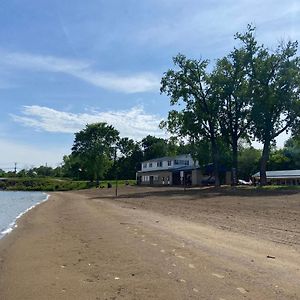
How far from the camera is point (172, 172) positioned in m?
88.1

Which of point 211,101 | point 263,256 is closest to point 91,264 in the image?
point 263,256

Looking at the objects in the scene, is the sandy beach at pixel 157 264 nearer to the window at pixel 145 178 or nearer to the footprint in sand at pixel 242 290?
the footprint in sand at pixel 242 290

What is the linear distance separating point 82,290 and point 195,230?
354 inches

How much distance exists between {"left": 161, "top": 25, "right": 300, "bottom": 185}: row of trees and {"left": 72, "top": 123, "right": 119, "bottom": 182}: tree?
5300 cm

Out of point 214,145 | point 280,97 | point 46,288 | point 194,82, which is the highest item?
point 194,82

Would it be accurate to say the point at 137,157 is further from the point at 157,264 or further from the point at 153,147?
the point at 157,264

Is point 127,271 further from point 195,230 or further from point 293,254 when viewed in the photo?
point 195,230

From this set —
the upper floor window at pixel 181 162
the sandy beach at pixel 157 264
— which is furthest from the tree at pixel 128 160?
the sandy beach at pixel 157 264

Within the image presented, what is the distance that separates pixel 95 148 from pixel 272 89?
68.8 metres

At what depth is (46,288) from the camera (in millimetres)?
8445

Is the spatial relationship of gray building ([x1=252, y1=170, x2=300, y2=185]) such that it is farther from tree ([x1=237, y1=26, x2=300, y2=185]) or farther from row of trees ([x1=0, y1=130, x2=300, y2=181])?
tree ([x1=237, y1=26, x2=300, y2=185])

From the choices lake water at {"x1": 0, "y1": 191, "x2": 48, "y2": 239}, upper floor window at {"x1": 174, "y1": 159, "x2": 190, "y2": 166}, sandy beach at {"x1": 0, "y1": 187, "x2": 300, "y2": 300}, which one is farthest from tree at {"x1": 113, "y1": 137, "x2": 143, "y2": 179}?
sandy beach at {"x1": 0, "y1": 187, "x2": 300, "y2": 300}

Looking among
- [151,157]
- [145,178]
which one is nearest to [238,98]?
[145,178]

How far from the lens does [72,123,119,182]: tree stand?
11181 centimetres
